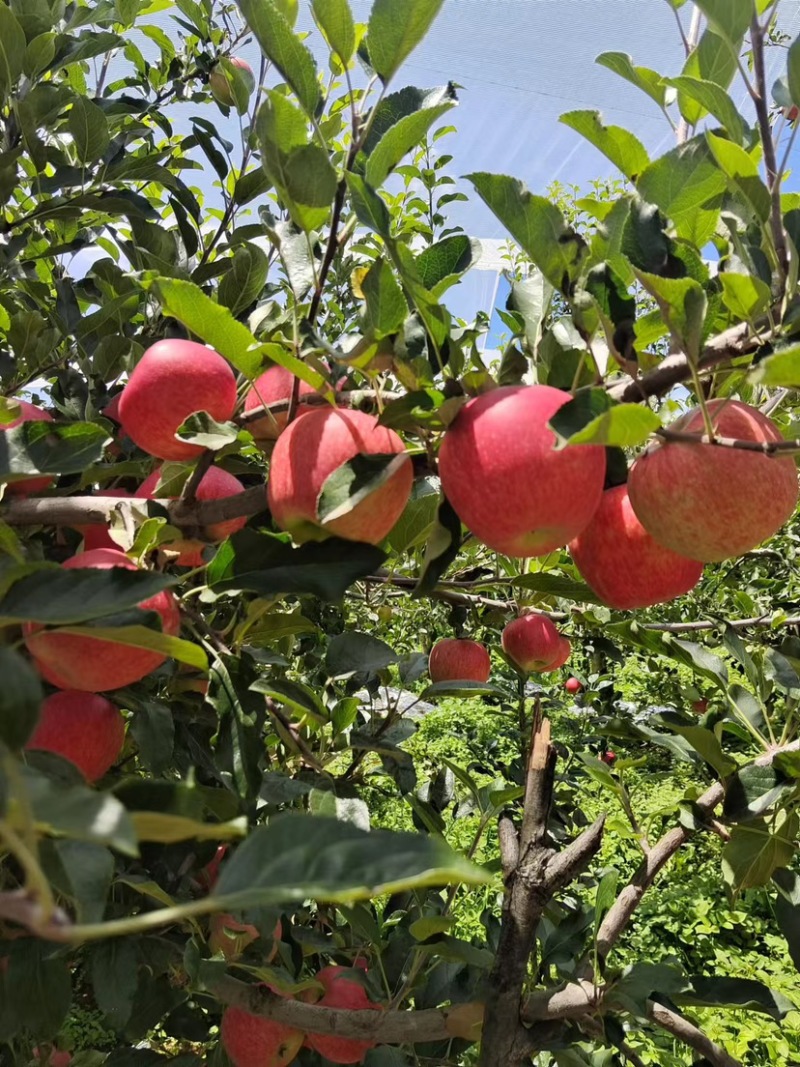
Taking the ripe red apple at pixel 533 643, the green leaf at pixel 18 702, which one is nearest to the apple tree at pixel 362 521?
the green leaf at pixel 18 702

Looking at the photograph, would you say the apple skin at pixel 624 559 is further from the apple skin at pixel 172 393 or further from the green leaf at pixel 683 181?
the apple skin at pixel 172 393

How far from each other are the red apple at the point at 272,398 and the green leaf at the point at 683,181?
0.94ft

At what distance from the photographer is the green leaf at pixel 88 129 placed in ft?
3.93

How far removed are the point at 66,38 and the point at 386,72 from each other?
972mm

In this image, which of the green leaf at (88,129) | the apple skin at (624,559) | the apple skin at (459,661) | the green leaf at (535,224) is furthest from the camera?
the apple skin at (459,661)

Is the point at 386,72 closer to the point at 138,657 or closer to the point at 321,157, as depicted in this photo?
the point at 321,157

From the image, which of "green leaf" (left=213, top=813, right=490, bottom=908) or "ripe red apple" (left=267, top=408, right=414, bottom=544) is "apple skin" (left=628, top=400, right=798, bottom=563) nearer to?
"ripe red apple" (left=267, top=408, right=414, bottom=544)

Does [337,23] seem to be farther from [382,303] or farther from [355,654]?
[355,654]

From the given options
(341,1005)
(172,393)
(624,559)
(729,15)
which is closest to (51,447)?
(172,393)

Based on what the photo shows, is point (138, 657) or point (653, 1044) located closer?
point (138, 657)

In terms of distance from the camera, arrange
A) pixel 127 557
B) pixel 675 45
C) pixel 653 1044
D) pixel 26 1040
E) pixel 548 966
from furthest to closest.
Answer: pixel 675 45
pixel 653 1044
pixel 26 1040
pixel 548 966
pixel 127 557

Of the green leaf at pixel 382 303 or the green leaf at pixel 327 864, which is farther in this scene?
the green leaf at pixel 382 303

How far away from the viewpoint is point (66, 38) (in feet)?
4.16

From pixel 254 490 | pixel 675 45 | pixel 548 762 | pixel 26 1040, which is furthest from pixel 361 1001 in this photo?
pixel 675 45
